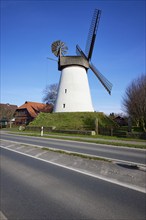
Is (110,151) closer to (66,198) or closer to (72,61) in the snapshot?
(66,198)

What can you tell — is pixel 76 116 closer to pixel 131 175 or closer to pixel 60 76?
pixel 60 76

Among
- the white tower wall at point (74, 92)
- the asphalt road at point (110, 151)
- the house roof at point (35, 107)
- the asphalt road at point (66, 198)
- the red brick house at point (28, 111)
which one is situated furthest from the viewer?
the house roof at point (35, 107)

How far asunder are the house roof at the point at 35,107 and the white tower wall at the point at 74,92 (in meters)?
30.4

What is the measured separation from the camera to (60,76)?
42.6m

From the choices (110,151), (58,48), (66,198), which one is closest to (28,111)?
(58,48)

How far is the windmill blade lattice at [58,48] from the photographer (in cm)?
4362

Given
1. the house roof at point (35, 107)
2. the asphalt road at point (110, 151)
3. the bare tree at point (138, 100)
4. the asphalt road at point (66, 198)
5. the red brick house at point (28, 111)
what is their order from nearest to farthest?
the asphalt road at point (66, 198) → the asphalt road at point (110, 151) → the bare tree at point (138, 100) → the red brick house at point (28, 111) → the house roof at point (35, 107)

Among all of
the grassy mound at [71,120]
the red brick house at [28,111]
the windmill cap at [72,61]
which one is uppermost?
the windmill cap at [72,61]

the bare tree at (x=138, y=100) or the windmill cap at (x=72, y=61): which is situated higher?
the windmill cap at (x=72, y=61)

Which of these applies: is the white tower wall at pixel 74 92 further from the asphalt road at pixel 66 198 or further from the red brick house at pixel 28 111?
the asphalt road at pixel 66 198

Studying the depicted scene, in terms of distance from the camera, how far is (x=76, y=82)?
39781mm

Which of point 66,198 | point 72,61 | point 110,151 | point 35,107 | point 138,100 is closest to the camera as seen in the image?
point 66,198

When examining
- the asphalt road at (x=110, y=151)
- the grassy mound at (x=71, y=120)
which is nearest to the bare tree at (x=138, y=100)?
the grassy mound at (x=71, y=120)

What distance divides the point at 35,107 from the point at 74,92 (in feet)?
123
